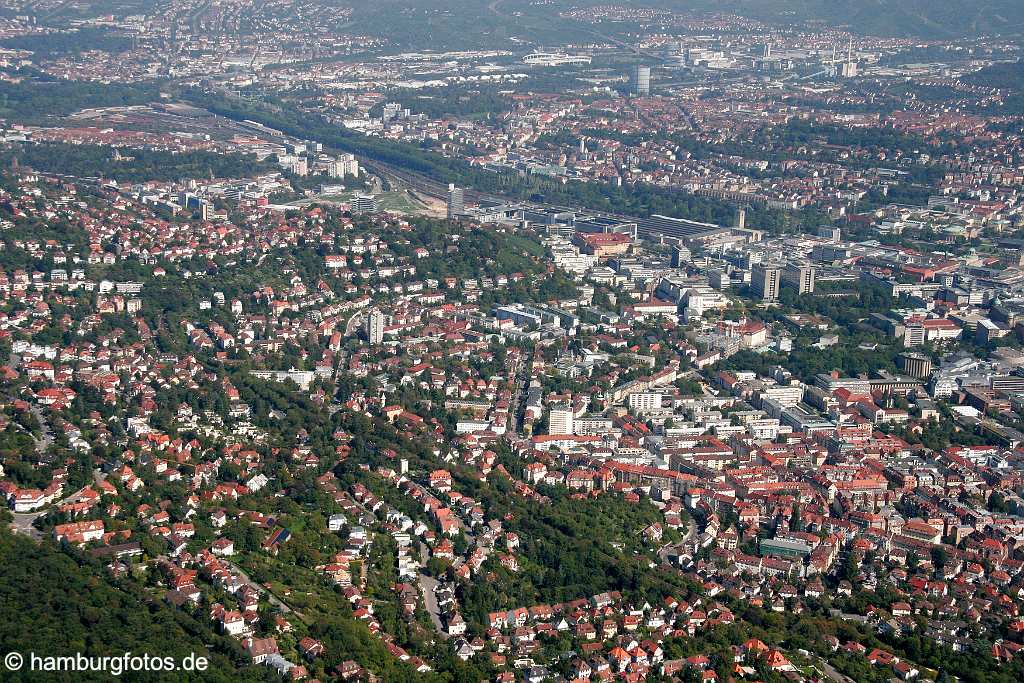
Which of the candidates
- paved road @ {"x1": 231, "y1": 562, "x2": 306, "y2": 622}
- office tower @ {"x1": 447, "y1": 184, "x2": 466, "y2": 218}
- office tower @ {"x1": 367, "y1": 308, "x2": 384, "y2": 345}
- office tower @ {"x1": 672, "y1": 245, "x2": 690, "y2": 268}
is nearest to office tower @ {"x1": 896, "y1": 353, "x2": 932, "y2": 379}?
office tower @ {"x1": 672, "y1": 245, "x2": 690, "y2": 268}

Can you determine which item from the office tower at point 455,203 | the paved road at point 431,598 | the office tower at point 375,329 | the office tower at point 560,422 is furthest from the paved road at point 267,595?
the office tower at point 455,203

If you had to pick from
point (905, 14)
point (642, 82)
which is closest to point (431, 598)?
point (642, 82)

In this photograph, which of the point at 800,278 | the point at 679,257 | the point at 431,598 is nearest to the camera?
the point at 431,598

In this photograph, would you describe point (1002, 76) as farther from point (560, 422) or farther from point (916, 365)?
point (560, 422)

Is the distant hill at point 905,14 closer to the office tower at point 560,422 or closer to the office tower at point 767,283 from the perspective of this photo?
the office tower at point 767,283

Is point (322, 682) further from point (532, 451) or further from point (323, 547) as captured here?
point (532, 451)

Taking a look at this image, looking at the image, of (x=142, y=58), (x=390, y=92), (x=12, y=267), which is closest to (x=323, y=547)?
(x=12, y=267)

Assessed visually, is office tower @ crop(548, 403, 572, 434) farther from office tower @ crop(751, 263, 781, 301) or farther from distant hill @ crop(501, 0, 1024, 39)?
distant hill @ crop(501, 0, 1024, 39)
